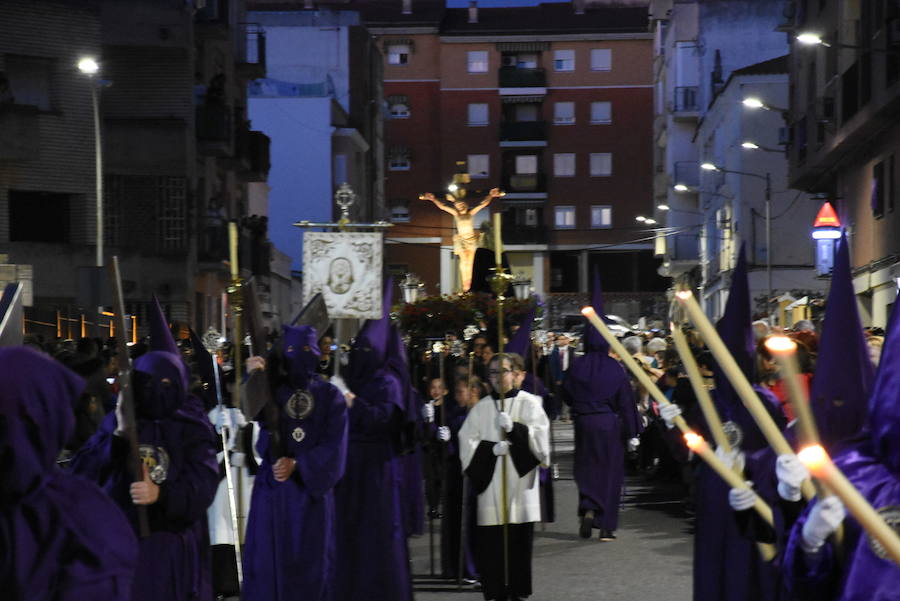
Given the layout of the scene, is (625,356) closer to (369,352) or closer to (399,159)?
(369,352)

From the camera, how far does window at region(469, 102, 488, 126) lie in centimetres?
8000

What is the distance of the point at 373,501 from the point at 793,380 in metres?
7.58

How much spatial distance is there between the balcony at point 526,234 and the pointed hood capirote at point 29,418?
7391cm

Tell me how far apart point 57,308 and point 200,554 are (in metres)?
27.5

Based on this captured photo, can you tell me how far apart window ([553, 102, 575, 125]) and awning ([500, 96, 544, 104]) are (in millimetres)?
861

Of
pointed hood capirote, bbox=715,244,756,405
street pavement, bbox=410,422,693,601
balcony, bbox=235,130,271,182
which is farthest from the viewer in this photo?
balcony, bbox=235,130,271,182

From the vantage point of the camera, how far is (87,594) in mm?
5012

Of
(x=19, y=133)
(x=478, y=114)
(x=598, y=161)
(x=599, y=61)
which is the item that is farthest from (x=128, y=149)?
(x=599, y=61)

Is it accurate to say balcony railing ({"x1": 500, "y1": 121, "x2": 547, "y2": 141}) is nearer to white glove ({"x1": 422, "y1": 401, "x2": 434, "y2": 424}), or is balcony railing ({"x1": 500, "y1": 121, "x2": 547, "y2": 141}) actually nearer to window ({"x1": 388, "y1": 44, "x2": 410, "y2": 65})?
window ({"x1": 388, "y1": 44, "x2": 410, "y2": 65})

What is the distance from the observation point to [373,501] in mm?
11312

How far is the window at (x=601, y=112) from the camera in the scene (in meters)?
80.2

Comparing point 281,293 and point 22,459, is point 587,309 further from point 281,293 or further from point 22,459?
point 281,293

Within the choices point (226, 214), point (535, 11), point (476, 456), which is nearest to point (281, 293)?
point (226, 214)

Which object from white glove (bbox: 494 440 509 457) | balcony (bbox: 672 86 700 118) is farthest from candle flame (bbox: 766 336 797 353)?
balcony (bbox: 672 86 700 118)
